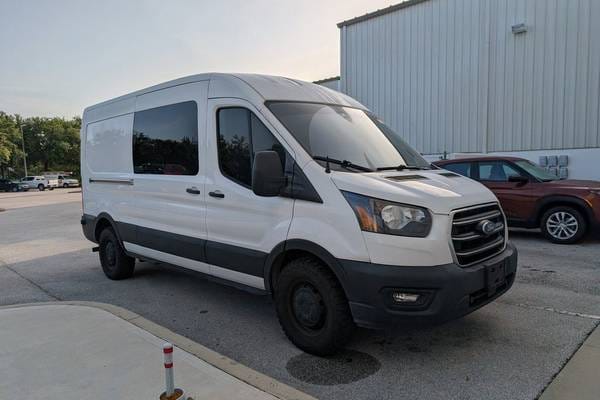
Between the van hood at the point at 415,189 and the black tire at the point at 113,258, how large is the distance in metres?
4.09

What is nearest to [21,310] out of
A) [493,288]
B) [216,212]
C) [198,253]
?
[198,253]

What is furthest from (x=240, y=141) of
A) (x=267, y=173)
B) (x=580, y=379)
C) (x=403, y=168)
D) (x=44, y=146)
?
(x=44, y=146)

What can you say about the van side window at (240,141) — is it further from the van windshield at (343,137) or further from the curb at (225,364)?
the curb at (225,364)

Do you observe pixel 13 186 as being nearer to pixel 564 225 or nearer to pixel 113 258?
pixel 113 258

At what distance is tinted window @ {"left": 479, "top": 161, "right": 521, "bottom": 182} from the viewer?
877cm

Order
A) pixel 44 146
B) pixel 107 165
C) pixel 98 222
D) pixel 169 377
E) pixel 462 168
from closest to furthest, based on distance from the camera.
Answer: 1. pixel 169 377
2. pixel 107 165
3. pixel 98 222
4. pixel 462 168
5. pixel 44 146

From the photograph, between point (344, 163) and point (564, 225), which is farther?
point (564, 225)

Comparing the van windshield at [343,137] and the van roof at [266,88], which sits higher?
the van roof at [266,88]

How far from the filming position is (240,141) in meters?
4.16

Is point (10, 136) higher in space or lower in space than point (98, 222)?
higher

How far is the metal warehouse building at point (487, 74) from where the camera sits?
12500 millimetres

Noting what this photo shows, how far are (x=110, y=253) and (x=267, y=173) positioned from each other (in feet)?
13.3

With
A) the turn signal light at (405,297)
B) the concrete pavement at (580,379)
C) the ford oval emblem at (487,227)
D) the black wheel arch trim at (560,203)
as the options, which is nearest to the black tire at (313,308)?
the turn signal light at (405,297)

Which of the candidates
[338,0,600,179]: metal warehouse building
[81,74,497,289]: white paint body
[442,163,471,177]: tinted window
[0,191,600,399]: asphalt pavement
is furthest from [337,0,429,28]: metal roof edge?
[81,74,497,289]: white paint body
